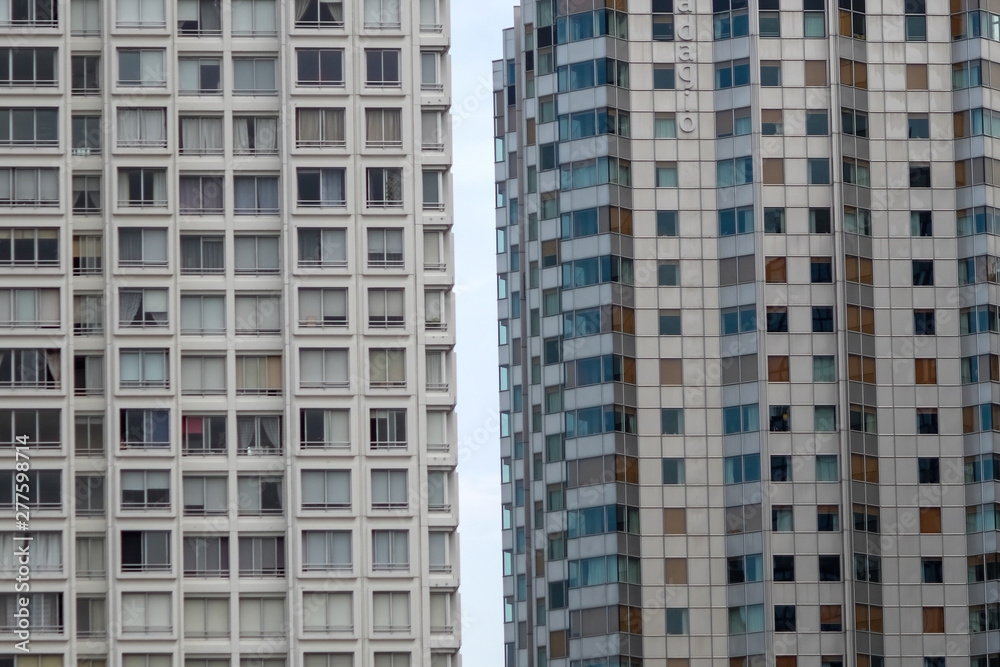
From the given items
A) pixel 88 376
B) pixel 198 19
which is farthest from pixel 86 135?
pixel 88 376

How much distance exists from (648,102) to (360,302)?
37.5 metres

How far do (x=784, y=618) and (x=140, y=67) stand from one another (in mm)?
55476

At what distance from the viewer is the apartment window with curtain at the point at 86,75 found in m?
134

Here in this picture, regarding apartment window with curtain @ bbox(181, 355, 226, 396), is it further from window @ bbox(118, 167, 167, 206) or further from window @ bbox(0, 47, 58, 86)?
window @ bbox(0, 47, 58, 86)

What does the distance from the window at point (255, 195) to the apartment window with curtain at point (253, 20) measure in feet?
29.0

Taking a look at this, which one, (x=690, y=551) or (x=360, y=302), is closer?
(x=360, y=302)

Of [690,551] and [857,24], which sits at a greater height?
[857,24]

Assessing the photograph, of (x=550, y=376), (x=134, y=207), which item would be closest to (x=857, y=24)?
(x=550, y=376)

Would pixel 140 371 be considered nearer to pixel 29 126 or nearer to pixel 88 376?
pixel 88 376

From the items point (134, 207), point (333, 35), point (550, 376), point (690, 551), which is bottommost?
point (690, 551)

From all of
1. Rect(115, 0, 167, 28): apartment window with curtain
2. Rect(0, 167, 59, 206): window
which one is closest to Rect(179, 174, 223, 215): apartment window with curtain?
Rect(0, 167, 59, 206): window

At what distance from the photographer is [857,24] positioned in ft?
527

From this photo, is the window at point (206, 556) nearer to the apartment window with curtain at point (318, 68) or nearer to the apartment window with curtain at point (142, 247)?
the apartment window with curtain at point (142, 247)

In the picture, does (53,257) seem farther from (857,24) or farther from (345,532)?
(857,24)
